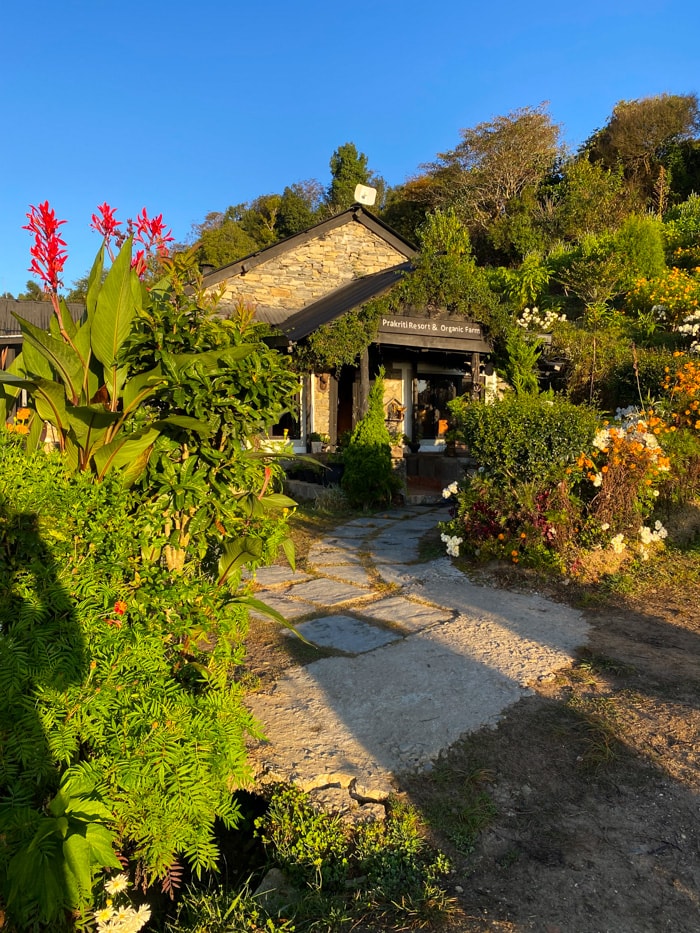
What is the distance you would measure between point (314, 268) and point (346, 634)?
1395 cm

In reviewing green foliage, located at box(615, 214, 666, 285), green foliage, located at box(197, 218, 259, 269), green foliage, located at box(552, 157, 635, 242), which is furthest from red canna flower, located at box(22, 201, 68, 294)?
green foliage, located at box(197, 218, 259, 269)

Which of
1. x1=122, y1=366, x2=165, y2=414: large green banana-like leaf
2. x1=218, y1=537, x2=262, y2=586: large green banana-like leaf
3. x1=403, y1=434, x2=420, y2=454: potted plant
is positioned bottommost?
x1=403, y1=434, x2=420, y2=454: potted plant

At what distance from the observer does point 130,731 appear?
6.03ft

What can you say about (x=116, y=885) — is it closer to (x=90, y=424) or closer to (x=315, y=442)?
(x=90, y=424)

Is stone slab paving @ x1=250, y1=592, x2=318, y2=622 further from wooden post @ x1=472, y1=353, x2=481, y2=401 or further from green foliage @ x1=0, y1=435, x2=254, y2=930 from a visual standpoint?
wooden post @ x1=472, y1=353, x2=481, y2=401

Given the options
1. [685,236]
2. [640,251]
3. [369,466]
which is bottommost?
[369,466]

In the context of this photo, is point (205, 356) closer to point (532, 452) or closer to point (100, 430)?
point (100, 430)

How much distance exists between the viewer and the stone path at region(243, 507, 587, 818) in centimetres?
271

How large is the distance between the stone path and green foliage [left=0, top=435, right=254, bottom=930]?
667 mm

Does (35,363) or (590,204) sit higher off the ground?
(590,204)

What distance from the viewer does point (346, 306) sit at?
12.0 metres

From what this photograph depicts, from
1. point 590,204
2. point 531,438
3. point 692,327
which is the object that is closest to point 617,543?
point 531,438

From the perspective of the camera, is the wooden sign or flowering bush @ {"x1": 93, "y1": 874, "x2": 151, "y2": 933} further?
the wooden sign

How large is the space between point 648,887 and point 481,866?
0.52 meters
